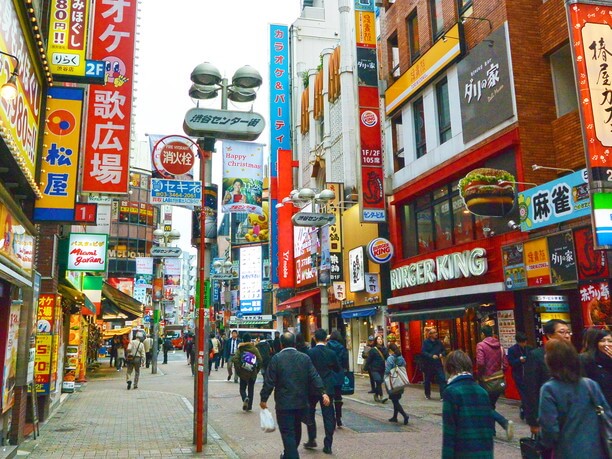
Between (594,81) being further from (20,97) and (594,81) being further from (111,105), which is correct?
(20,97)

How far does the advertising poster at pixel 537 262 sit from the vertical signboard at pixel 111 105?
928 cm

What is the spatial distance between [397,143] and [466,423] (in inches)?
724

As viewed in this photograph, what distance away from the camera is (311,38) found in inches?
1479

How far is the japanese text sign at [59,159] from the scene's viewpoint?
8766 mm

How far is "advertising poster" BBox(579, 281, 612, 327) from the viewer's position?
1160 cm

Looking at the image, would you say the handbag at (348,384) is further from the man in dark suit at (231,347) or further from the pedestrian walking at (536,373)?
the man in dark suit at (231,347)

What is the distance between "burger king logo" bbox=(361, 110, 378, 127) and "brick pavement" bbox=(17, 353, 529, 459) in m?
9.53

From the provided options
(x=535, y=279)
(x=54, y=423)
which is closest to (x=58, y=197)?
(x=54, y=423)

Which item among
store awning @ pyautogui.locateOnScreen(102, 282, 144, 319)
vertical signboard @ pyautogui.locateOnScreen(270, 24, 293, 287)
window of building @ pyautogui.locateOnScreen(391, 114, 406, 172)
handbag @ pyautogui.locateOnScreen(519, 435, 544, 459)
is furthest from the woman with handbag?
vertical signboard @ pyautogui.locateOnScreen(270, 24, 293, 287)

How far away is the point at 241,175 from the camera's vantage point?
1104 cm

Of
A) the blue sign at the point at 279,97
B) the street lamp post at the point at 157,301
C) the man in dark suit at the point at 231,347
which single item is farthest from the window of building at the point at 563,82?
the blue sign at the point at 279,97

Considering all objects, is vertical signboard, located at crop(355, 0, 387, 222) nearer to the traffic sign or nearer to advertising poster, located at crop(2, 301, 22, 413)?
the traffic sign

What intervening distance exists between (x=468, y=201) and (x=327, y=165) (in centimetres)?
1570

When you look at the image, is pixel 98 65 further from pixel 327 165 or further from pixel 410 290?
pixel 327 165
